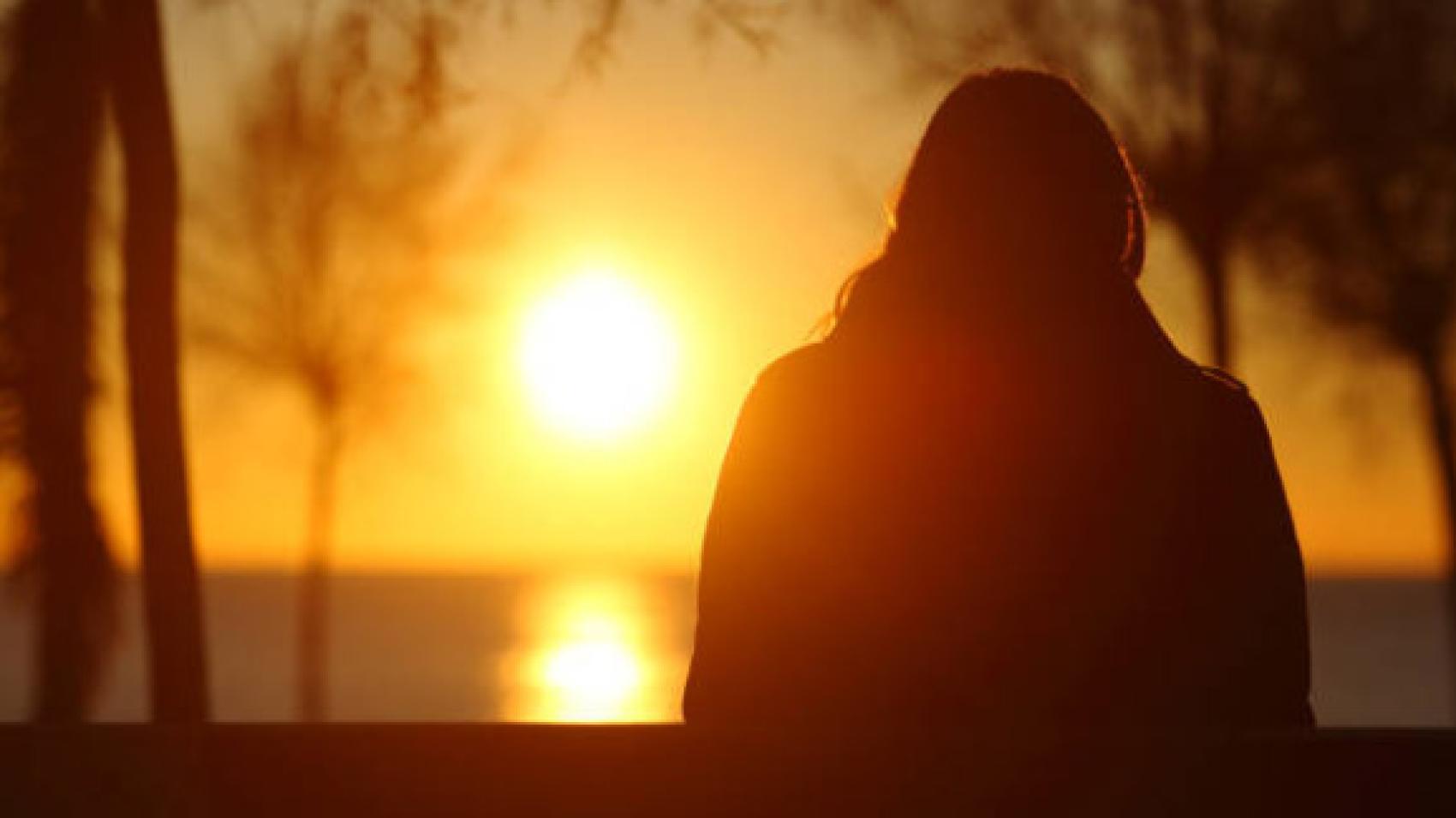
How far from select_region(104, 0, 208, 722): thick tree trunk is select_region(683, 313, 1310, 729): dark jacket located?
16.0ft

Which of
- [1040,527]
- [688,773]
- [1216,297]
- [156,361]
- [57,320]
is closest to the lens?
[688,773]

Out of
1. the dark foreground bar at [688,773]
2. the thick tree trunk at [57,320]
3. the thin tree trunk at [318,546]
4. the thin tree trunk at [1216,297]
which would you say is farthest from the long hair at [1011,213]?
the thin tree trunk at [318,546]

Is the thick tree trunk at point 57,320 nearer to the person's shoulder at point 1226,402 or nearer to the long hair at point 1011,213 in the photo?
the long hair at point 1011,213

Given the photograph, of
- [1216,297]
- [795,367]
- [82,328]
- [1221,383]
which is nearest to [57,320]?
[82,328]

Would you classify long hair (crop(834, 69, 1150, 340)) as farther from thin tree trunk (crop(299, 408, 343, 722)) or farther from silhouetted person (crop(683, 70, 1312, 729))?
thin tree trunk (crop(299, 408, 343, 722))

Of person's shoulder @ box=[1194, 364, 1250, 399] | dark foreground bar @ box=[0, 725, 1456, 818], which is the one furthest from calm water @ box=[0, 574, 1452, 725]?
person's shoulder @ box=[1194, 364, 1250, 399]

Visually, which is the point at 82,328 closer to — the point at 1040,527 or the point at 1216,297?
the point at 1216,297

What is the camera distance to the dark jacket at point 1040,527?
127 inches

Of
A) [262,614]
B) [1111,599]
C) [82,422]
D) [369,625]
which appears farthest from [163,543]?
[262,614]

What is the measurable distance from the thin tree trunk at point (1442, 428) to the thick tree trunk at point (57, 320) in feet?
33.5

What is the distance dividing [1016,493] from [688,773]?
56 cm

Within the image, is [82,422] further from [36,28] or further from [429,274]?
[429,274]

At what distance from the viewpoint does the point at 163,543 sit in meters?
7.75

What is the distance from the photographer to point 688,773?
310cm
